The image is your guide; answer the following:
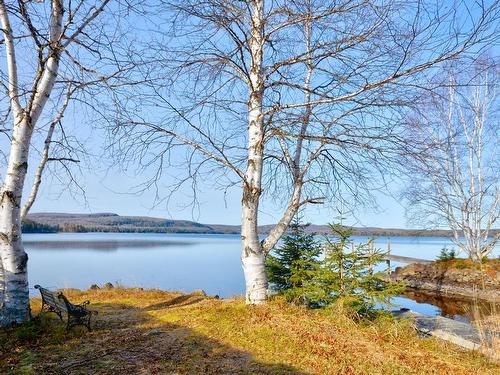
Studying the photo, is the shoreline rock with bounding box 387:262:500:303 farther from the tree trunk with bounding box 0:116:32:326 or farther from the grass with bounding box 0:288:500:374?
the tree trunk with bounding box 0:116:32:326

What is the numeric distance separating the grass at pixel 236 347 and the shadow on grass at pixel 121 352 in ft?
0.04

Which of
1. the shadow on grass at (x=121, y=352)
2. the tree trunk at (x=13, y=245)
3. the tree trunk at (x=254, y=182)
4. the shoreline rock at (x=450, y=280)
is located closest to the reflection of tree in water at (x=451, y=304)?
the shoreline rock at (x=450, y=280)

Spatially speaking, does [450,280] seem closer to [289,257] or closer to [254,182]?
[289,257]

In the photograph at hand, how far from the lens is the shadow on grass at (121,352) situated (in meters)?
4.82

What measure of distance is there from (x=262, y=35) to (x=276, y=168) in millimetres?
3214

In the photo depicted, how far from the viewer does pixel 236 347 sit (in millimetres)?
5715

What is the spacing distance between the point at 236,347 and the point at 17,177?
502 cm

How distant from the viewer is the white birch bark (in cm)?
666

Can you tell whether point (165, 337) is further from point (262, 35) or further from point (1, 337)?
point (262, 35)

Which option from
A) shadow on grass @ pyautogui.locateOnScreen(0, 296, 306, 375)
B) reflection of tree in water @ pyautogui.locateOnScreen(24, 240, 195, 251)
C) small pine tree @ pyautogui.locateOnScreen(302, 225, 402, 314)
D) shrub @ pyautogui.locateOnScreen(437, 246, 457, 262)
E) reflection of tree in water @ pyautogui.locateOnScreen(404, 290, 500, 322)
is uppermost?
small pine tree @ pyautogui.locateOnScreen(302, 225, 402, 314)

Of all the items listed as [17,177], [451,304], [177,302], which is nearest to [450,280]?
[451,304]

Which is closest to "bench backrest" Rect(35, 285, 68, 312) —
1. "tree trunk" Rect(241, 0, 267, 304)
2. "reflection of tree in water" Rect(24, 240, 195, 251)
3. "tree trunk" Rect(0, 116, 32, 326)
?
"tree trunk" Rect(0, 116, 32, 326)

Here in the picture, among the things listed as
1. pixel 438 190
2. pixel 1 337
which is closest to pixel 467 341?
pixel 1 337

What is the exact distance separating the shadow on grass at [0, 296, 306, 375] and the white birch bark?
55cm
